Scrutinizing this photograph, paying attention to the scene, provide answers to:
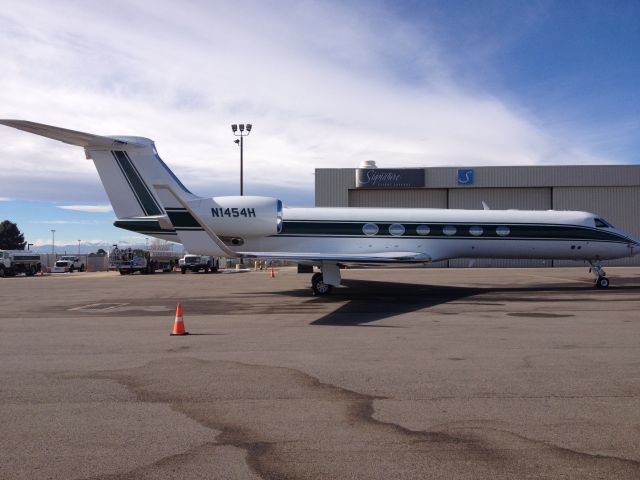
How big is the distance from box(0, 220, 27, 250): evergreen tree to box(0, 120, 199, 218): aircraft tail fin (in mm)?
82892

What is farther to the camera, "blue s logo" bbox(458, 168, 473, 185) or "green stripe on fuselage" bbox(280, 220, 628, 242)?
"blue s logo" bbox(458, 168, 473, 185)

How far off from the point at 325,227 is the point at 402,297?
145 inches

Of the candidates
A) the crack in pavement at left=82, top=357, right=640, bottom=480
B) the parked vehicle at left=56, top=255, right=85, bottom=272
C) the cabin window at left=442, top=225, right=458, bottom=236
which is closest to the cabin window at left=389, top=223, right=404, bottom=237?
the cabin window at left=442, top=225, right=458, bottom=236

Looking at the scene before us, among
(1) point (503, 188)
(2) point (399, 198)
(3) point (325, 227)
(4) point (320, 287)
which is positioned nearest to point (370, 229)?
(3) point (325, 227)

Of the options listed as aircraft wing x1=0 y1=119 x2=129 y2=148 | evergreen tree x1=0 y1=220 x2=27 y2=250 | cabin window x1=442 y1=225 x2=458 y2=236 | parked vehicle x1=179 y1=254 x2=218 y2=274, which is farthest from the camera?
evergreen tree x1=0 y1=220 x2=27 y2=250

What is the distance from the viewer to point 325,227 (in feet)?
61.2

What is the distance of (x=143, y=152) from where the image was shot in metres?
17.3

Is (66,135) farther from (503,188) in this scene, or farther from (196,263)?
(503,188)

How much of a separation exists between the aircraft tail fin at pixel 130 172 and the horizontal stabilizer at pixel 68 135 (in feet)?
0.10

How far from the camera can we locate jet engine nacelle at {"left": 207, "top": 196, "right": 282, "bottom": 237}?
17.8 meters

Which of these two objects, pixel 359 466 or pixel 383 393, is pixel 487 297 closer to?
pixel 383 393

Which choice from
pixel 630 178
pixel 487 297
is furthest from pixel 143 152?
pixel 630 178

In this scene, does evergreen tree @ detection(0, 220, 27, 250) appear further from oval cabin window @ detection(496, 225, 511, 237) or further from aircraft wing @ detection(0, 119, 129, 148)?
oval cabin window @ detection(496, 225, 511, 237)

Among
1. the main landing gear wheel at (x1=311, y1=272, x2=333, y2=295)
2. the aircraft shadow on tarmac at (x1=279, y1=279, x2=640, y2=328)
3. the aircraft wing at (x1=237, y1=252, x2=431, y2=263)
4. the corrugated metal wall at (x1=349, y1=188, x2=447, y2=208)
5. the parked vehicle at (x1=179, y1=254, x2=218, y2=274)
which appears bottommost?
the aircraft shadow on tarmac at (x1=279, y1=279, x2=640, y2=328)
